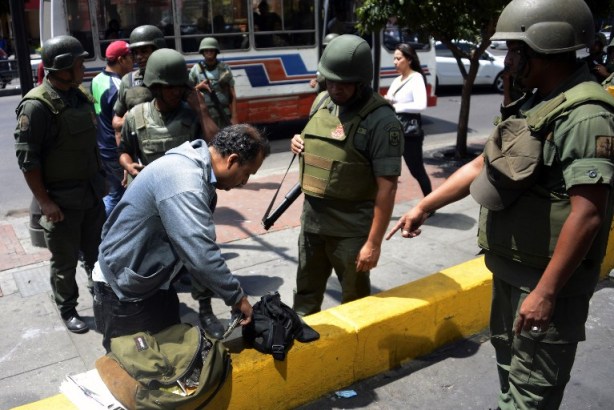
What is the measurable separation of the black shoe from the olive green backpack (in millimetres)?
1655

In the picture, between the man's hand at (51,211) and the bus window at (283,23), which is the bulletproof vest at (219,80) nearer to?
the bus window at (283,23)

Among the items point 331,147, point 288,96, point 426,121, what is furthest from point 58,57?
point 426,121

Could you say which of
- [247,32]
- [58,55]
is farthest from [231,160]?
[247,32]

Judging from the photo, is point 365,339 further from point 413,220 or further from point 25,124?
point 25,124

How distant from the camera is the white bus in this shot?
349 inches

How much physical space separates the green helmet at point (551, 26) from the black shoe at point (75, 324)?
3.19 meters

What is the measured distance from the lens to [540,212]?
2191 mm

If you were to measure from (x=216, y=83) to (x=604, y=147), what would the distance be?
5914mm

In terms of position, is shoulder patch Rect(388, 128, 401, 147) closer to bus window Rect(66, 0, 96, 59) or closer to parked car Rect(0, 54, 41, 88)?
bus window Rect(66, 0, 96, 59)

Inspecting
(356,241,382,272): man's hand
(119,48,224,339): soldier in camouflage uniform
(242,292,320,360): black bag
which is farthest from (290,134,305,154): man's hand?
(242,292,320,360): black bag

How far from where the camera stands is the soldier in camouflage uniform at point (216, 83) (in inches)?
285

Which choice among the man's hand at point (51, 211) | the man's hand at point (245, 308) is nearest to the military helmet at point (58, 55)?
the man's hand at point (51, 211)

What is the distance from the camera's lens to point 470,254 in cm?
538

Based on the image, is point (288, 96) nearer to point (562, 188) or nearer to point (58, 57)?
point (58, 57)
